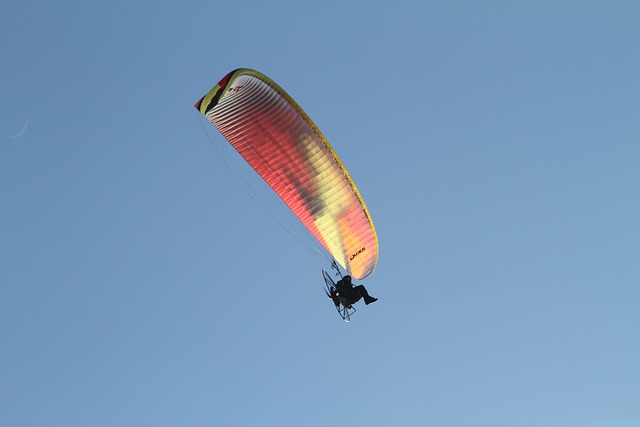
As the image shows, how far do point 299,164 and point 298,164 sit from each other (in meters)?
0.04

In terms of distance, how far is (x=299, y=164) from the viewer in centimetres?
4062

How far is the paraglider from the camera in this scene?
38656 mm

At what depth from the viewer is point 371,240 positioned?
4262 centimetres

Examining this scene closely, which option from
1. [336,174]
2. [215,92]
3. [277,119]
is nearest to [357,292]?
[336,174]

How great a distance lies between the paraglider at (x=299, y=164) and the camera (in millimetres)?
38656

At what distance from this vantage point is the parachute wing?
127 ft

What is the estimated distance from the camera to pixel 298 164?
4062cm

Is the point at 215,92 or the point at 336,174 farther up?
the point at 215,92

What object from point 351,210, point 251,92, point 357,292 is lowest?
point 357,292

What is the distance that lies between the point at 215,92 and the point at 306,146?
5871 millimetres

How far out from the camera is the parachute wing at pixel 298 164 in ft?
127

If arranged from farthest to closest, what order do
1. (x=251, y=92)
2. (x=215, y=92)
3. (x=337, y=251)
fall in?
(x=337, y=251)
(x=251, y=92)
(x=215, y=92)

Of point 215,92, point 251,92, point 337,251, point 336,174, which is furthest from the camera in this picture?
point 337,251

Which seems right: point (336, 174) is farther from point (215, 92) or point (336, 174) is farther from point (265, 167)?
point (215, 92)
